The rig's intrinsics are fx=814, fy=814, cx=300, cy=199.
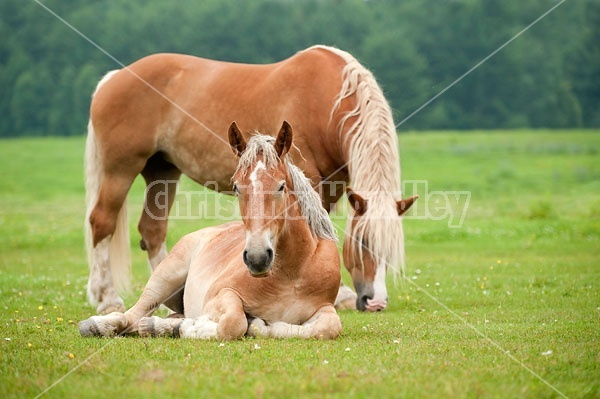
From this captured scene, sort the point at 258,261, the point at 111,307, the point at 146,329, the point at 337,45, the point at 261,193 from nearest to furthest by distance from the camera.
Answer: the point at 258,261 < the point at 261,193 < the point at 146,329 < the point at 111,307 < the point at 337,45

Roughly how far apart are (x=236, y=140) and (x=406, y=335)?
2225mm

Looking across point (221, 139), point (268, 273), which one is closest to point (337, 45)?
point (221, 139)

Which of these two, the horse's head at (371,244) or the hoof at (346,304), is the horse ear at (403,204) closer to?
the horse's head at (371,244)

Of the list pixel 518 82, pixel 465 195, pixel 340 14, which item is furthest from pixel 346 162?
pixel 340 14

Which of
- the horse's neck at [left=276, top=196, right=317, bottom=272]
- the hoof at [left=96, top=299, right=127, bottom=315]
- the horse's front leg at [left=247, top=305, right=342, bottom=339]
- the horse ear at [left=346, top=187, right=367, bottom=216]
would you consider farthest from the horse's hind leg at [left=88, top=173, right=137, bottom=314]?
the horse's neck at [left=276, top=196, right=317, bottom=272]

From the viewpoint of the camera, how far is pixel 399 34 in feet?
208

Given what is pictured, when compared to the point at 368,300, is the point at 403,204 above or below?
above

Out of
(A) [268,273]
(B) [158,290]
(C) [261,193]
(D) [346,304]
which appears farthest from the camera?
(D) [346,304]

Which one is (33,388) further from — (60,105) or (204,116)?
(60,105)

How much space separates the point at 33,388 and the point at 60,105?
5765 centimetres

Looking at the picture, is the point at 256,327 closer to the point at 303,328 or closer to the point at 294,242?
the point at 303,328

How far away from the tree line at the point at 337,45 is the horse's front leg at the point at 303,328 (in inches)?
1880

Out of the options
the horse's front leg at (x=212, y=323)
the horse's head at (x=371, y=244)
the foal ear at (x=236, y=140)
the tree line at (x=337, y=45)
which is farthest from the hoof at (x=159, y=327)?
the tree line at (x=337, y=45)

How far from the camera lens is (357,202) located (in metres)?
8.69
